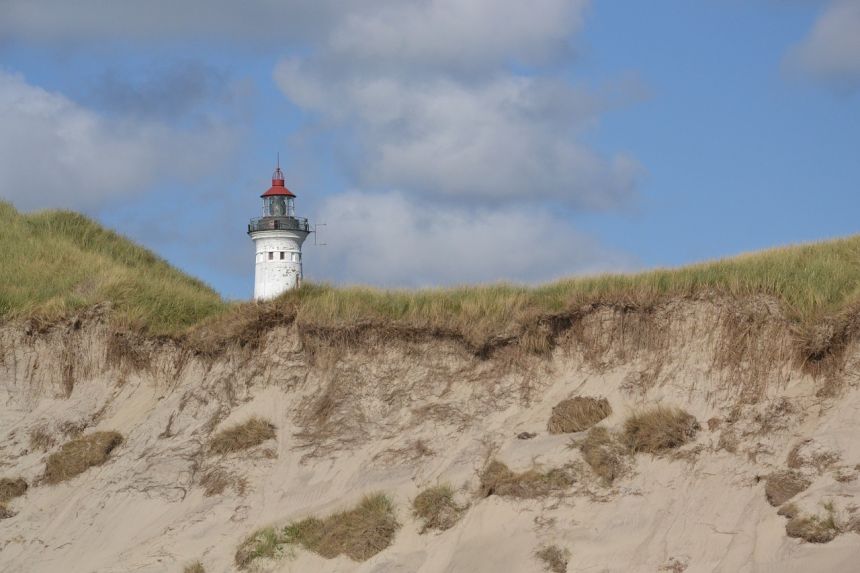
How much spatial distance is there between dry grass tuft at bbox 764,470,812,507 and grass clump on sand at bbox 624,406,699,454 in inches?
61.9

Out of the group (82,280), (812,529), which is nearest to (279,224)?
(82,280)

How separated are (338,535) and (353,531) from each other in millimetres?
267

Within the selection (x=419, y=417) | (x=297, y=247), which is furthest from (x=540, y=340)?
(x=297, y=247)

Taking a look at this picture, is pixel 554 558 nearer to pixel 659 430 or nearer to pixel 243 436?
pixel 659 430

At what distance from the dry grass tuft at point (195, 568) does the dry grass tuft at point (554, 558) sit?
214 inches

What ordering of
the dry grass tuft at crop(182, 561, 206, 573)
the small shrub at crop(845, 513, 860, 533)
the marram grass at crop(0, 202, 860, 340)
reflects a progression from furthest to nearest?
the dry grass tuft at crop(182, 561, 206, 573) < the marram grass at crop(0, 202, 860, 340) < the small shrub at crop(845, 513, 860, 533)

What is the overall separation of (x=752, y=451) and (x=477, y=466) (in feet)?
13.9

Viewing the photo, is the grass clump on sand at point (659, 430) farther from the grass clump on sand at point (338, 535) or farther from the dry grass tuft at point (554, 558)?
the grass clump on sand at point (338, 535)

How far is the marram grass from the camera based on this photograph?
61.7 ft

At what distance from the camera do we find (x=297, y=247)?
43594 millimetres

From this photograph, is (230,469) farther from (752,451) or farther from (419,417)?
(752,451)

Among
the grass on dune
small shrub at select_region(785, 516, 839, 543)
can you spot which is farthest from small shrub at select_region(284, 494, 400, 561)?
small shrub at select_region(785, 516, 839, 543)

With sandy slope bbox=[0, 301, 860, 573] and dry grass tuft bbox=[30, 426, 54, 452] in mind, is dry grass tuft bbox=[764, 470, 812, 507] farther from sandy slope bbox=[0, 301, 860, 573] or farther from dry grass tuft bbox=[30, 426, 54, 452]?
dry grass tuft bbox=[30, 426, 54, 452]

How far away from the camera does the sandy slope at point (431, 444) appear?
55.5 feet
